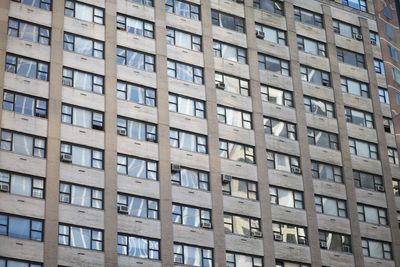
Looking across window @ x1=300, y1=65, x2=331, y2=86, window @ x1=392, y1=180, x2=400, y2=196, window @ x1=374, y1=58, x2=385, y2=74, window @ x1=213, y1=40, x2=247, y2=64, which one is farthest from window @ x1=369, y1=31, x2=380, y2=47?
window @ x1=213, y1=40, x2=247, y2=64

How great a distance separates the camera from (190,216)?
232 feet

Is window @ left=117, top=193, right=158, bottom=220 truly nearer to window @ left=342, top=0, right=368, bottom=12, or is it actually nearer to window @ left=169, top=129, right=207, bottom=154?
window @ left=169, top=129, right=207, bottom=154

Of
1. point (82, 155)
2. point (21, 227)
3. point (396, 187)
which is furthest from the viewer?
point (396, 187)

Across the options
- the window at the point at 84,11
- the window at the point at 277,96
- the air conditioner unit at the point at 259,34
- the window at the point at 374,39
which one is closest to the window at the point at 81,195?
the window at the point at 84,11

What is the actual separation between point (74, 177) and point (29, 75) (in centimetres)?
799

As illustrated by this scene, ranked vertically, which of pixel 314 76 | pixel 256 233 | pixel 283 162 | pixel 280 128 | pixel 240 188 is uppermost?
pixel 314 76

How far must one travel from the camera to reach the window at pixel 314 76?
82.8 meters

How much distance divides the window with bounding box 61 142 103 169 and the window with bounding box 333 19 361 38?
1120 inches

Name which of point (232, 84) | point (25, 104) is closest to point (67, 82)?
point (25, 104)

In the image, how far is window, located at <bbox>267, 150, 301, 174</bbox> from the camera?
253 ft

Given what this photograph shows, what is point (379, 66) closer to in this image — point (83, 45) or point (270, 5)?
point (270, 5)

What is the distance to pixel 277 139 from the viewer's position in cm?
7794

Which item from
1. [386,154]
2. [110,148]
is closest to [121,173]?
[110,148]

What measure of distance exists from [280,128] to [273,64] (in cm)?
588
